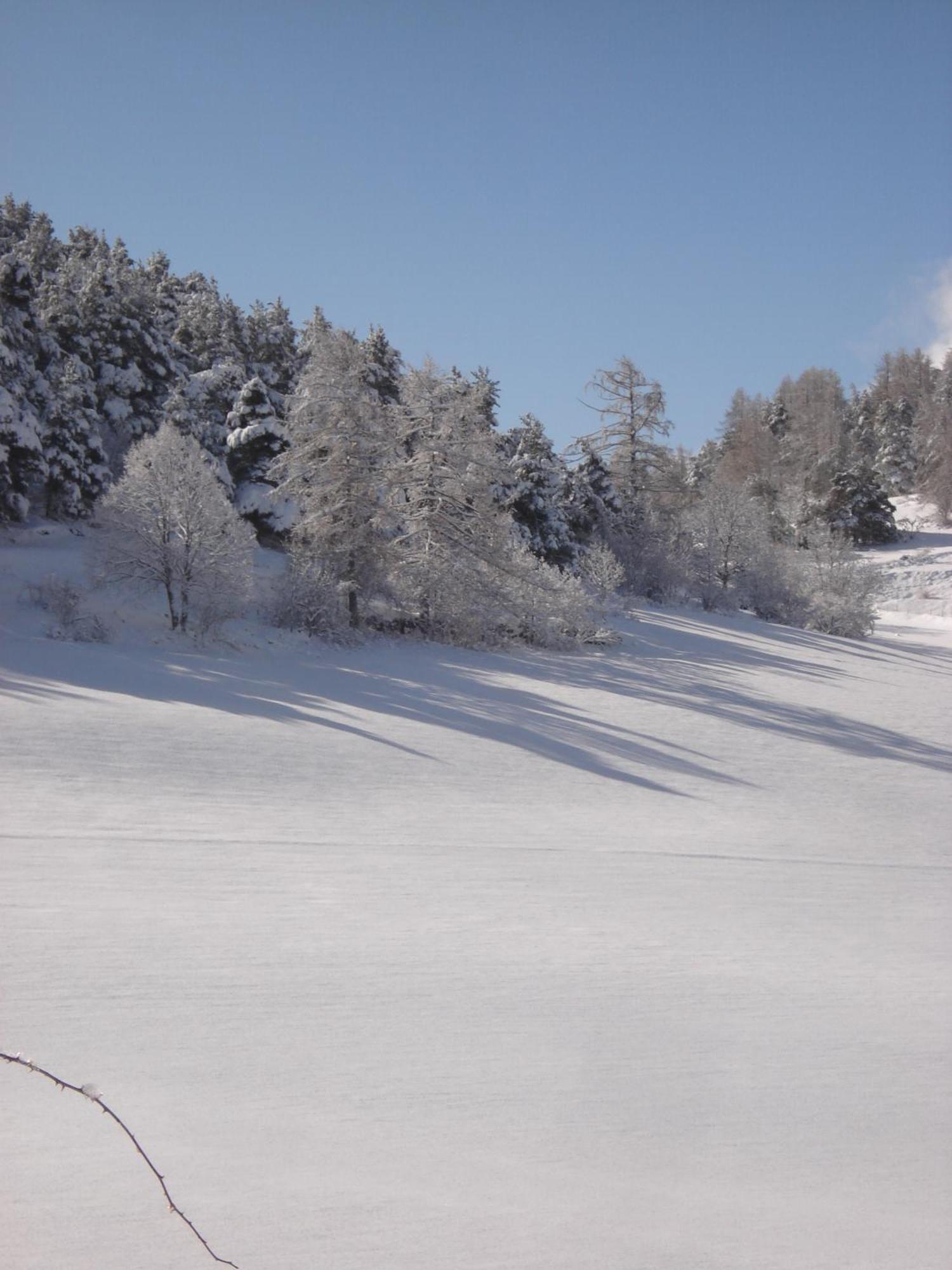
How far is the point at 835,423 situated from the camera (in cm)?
6825

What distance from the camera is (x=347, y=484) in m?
22.5

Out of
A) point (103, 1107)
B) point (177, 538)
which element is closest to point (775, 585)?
point (177, 538)

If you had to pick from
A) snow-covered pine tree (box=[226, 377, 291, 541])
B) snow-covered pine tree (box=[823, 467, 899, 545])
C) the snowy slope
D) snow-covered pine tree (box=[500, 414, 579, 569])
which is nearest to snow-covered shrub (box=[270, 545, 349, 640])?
snow-covered pine tree (box=[226, 377, 291, 541])

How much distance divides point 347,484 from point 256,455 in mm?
11409

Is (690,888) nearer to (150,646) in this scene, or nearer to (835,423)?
(150,646)

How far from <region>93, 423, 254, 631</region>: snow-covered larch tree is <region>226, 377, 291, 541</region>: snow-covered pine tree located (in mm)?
11643

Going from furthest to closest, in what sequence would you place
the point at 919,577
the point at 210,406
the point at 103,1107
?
the point at 919,577 < the point at 210,406 < the point at 103,1107

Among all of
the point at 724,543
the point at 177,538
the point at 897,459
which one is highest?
the point at 897,459

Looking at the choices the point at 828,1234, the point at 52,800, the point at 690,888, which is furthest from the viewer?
the point at 52,800

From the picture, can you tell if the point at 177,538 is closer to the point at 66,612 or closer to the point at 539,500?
the point at 66,612

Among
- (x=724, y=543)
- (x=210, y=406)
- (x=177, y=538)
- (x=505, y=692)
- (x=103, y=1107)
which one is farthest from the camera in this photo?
(x=724, y=543)

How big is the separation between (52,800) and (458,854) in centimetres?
398

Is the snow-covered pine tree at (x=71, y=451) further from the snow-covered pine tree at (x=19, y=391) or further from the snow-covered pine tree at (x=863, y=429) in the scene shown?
the snow-covered pine tree at (x=863, y=429)

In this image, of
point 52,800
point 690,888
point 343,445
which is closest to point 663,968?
point 690,888
